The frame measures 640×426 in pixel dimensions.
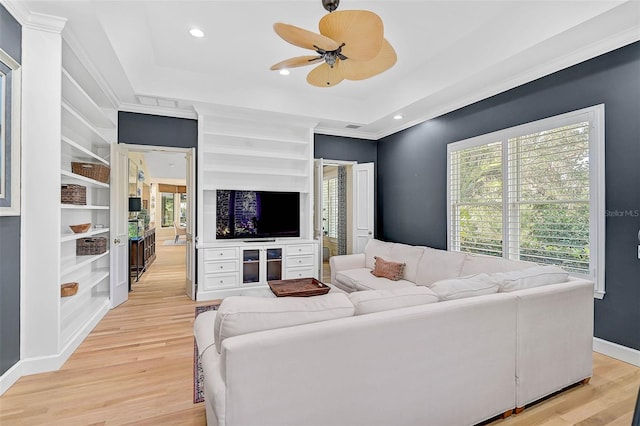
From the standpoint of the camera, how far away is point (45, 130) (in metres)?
2.45

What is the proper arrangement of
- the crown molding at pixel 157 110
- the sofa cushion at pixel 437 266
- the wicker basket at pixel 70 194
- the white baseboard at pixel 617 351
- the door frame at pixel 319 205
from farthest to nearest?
the door frame at pixel 319 205 → the crown molding at pixel 157 110 → the sofa cushion at pixel 437 266 → the wicker basket at pixel 70 194 → the white baseboard at pixel 617 351

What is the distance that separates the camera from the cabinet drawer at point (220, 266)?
445cm

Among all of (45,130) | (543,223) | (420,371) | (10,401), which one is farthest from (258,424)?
(543,223)

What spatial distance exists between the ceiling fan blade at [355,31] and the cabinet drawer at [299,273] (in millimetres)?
3404

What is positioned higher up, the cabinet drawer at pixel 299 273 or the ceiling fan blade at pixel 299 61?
the ceiling fan blade at pixel 299 61

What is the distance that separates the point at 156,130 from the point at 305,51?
2546mm

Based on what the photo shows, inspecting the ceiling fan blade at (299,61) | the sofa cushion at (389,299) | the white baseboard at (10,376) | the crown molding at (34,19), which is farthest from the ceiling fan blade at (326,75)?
the white baseboard at (10,376)

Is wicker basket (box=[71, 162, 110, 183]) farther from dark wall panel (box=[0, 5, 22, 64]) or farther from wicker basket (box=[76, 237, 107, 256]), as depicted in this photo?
dark wall panel (box=[0, 5, 22, 64])

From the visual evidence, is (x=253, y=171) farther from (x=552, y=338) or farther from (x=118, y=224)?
(x=552, y=338)

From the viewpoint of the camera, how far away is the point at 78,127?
11.5 ft

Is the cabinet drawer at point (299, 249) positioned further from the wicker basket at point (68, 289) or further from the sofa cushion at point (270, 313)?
the sofa cushion at point (270, 313)

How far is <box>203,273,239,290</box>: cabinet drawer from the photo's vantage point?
446cm

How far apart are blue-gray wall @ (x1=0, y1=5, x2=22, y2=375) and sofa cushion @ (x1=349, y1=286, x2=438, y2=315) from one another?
2.47 m

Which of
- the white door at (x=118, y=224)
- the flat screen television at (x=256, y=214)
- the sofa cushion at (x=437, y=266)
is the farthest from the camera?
the flat screen television at (x=256, y=214)
